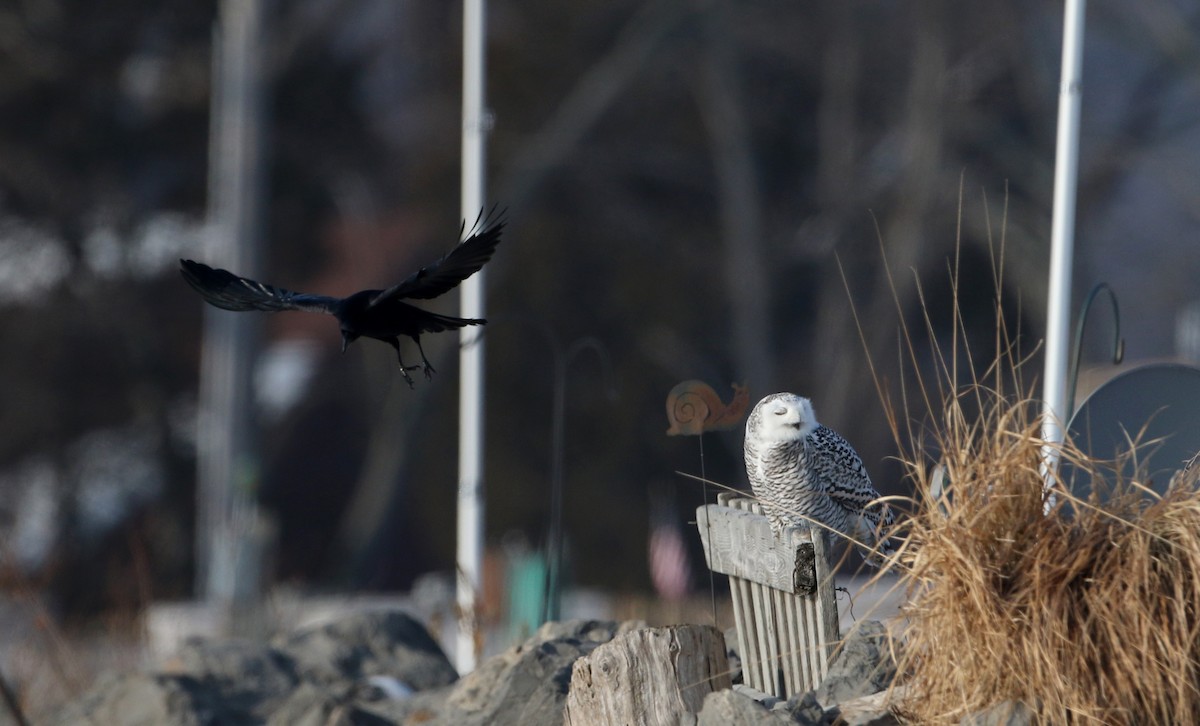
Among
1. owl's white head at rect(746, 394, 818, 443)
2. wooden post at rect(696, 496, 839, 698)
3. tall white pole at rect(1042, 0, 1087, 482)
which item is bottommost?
wooden post at rect(696, 496, 839, 698)

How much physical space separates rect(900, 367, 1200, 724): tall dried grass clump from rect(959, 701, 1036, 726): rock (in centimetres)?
2

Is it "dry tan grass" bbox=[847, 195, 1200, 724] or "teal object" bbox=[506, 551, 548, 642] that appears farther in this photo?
"teal object" bbox=[506, 551, 548, 642]

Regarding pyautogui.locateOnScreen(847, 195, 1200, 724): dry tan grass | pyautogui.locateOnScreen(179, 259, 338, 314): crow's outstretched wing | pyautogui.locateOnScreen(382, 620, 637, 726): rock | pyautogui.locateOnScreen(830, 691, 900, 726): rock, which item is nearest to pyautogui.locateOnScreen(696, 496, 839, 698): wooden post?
pyautogui.locateOnScreen(830, 691, 900, 726): rock

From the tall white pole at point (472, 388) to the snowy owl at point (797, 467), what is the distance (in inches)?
131

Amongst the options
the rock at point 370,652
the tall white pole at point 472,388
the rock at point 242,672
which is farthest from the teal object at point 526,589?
the rock at point 242,672

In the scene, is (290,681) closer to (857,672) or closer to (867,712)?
(857,672)

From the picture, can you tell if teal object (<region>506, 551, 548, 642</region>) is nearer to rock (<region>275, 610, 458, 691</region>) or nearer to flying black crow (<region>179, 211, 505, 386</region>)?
rock (<region>275, 610, 458, 691</region>)

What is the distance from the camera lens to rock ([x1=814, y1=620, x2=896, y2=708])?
4.03 m

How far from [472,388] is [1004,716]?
485cm

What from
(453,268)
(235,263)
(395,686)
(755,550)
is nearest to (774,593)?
(755,550)

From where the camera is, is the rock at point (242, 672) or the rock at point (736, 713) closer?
the rock at point (736, 713)

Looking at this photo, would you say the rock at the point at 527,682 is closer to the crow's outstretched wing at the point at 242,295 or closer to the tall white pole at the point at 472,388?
the crow's outstretched wing at the point at 242,295

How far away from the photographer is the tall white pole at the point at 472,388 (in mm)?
7824

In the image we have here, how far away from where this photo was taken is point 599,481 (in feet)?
65.5
